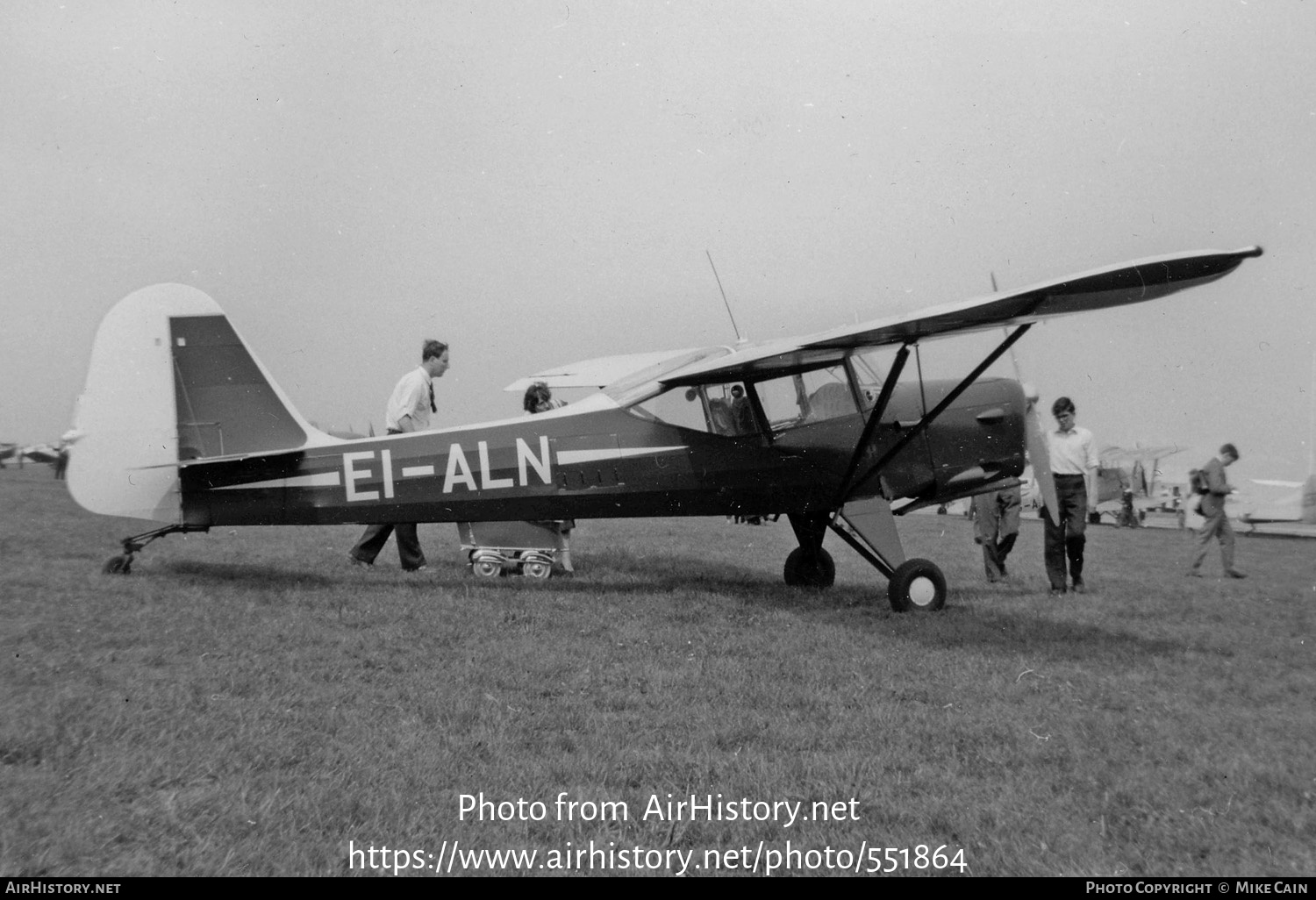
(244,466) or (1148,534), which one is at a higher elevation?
(244,466)

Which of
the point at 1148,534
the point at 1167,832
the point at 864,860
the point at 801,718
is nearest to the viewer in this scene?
the point at 864,860

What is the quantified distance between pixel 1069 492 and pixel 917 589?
9.43 feet

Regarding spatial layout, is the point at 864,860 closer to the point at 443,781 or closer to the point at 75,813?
the point at 443,781

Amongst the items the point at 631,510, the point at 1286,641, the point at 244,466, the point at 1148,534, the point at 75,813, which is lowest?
the point at 1148,534

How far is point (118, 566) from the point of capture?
6.70m

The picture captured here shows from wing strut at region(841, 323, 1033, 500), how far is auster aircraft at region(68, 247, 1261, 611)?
5cm

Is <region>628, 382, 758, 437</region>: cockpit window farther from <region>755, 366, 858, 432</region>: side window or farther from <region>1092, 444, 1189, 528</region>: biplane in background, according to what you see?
<region>1092, 444, 1189, 528</region>: biplane in background

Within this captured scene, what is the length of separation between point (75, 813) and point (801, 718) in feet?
8.82

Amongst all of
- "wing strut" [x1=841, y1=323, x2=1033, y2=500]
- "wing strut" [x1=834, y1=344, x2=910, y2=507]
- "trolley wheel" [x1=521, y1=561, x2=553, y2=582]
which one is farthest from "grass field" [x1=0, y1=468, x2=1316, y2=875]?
"wing strut" [x1=841, y1=323, x2=1033, y2=500]

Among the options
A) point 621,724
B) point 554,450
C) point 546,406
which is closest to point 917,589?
point 554,450

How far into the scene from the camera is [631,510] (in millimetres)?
7137

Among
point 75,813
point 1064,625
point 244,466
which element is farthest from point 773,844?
point 244,466

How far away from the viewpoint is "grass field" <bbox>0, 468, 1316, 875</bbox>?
265 centimetres

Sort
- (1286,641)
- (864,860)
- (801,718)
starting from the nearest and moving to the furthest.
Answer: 1. (864,860)
2. (801,718)
3. (1286,641)
